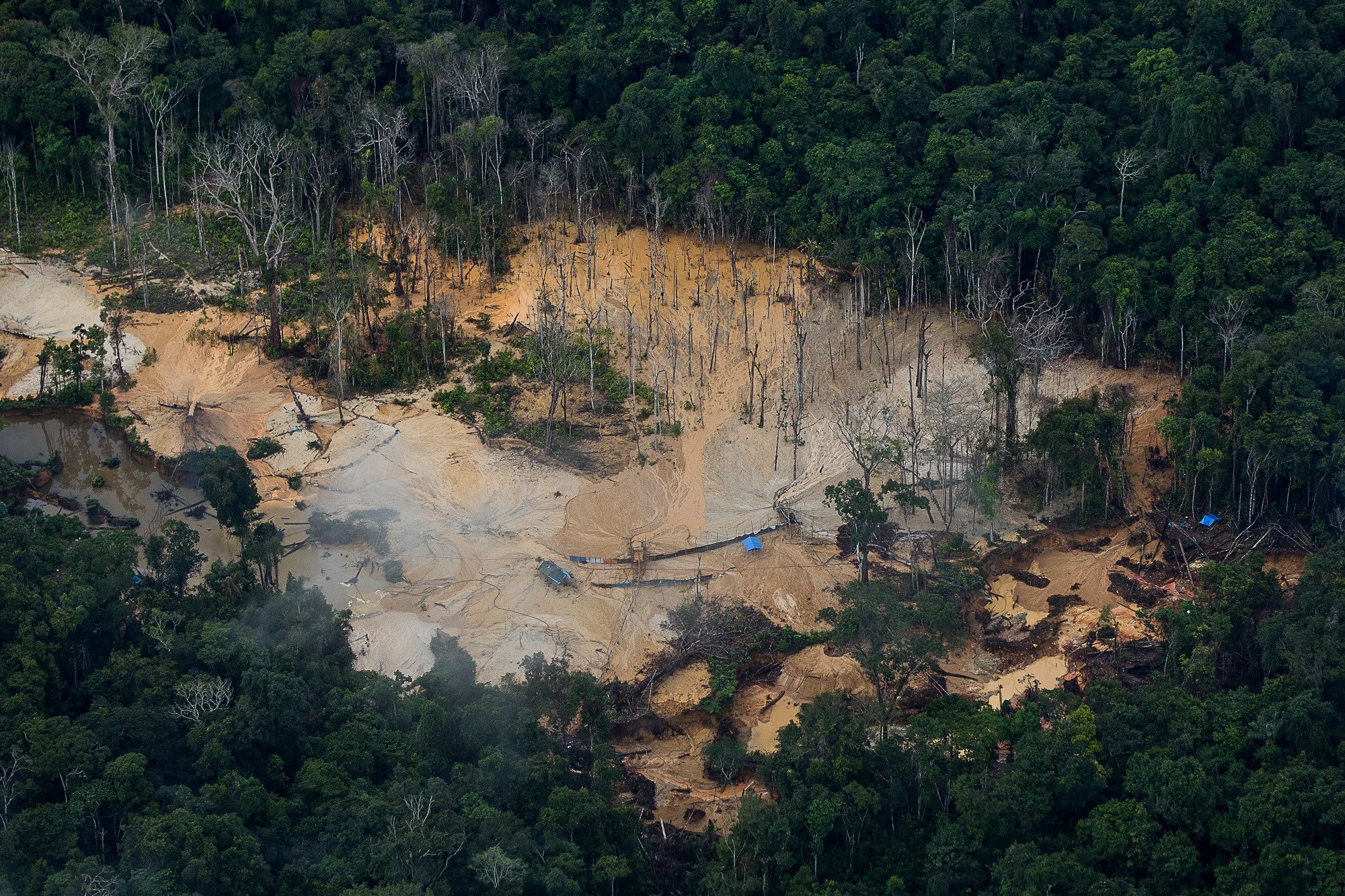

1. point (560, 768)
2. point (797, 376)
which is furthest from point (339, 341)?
point (560, 768)

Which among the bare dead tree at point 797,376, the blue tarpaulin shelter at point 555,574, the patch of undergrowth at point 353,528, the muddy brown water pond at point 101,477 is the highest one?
the bare dead tree at point 797,376

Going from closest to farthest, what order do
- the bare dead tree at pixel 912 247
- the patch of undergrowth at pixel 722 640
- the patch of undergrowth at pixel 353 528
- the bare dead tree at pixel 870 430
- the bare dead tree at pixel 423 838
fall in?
the bare dead tree at pixel 423 838
the patch of undergrowth at pixel 722 640
the patch of undergrowth at pixel 353 528
the bare dead tree at pixel 870 430
the bare dead tree at pixel 912 247

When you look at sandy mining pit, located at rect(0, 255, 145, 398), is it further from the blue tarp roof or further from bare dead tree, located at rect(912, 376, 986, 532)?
bare dead tree, located at rect(912, 376, 986, 532)

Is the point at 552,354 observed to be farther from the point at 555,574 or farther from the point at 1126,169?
the point at 1126,169

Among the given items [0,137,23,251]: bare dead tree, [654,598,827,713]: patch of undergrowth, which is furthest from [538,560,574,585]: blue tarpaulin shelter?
[0,137,23,251]: bare dead tree

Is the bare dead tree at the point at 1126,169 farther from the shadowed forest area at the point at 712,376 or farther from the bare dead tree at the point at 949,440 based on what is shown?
the bare dead tree at the point at 949,440

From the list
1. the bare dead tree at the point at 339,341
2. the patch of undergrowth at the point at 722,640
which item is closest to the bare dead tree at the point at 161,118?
the bare dead tree at the point at 339,341
